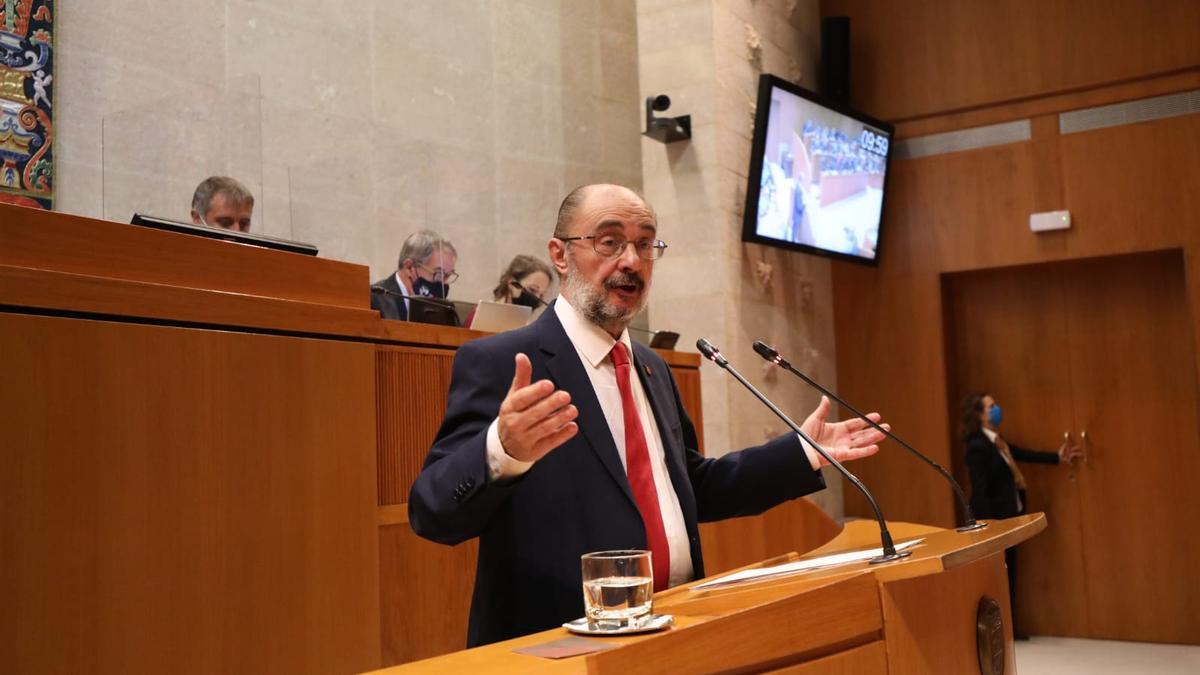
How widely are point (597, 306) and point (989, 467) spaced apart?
5331 mm

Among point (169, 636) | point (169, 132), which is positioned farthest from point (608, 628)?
point (169, 132)

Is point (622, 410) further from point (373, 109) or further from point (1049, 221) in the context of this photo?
point (1049, 221)

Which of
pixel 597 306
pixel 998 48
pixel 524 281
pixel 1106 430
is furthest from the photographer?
pixel 998 48

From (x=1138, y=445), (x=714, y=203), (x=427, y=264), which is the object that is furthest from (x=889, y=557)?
(x=1138, y=445)

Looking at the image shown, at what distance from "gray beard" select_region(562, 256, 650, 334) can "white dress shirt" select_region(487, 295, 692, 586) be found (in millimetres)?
16

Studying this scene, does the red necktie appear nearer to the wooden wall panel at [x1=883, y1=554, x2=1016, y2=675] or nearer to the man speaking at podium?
the man speaking at podium

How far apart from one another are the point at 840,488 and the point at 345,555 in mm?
5849

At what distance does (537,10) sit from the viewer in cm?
766

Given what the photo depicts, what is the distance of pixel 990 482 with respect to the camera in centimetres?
677

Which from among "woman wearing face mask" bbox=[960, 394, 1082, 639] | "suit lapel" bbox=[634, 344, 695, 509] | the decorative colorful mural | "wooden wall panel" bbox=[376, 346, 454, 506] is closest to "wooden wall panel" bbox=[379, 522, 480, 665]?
"wooden wall panel" bbox=[376, 346, 454, 506]

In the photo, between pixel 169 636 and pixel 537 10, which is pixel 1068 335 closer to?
pixel 537 10

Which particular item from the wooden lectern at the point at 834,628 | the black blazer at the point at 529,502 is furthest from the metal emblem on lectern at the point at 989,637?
the black blazer at the point at 529,502

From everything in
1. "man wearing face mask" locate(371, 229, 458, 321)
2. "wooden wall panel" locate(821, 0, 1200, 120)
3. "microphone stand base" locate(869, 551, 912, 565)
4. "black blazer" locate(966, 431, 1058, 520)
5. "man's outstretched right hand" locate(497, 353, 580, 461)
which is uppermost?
"wooden wall panel" locate(821, 0, 1200, 120)

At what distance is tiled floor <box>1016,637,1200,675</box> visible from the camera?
6.18m
